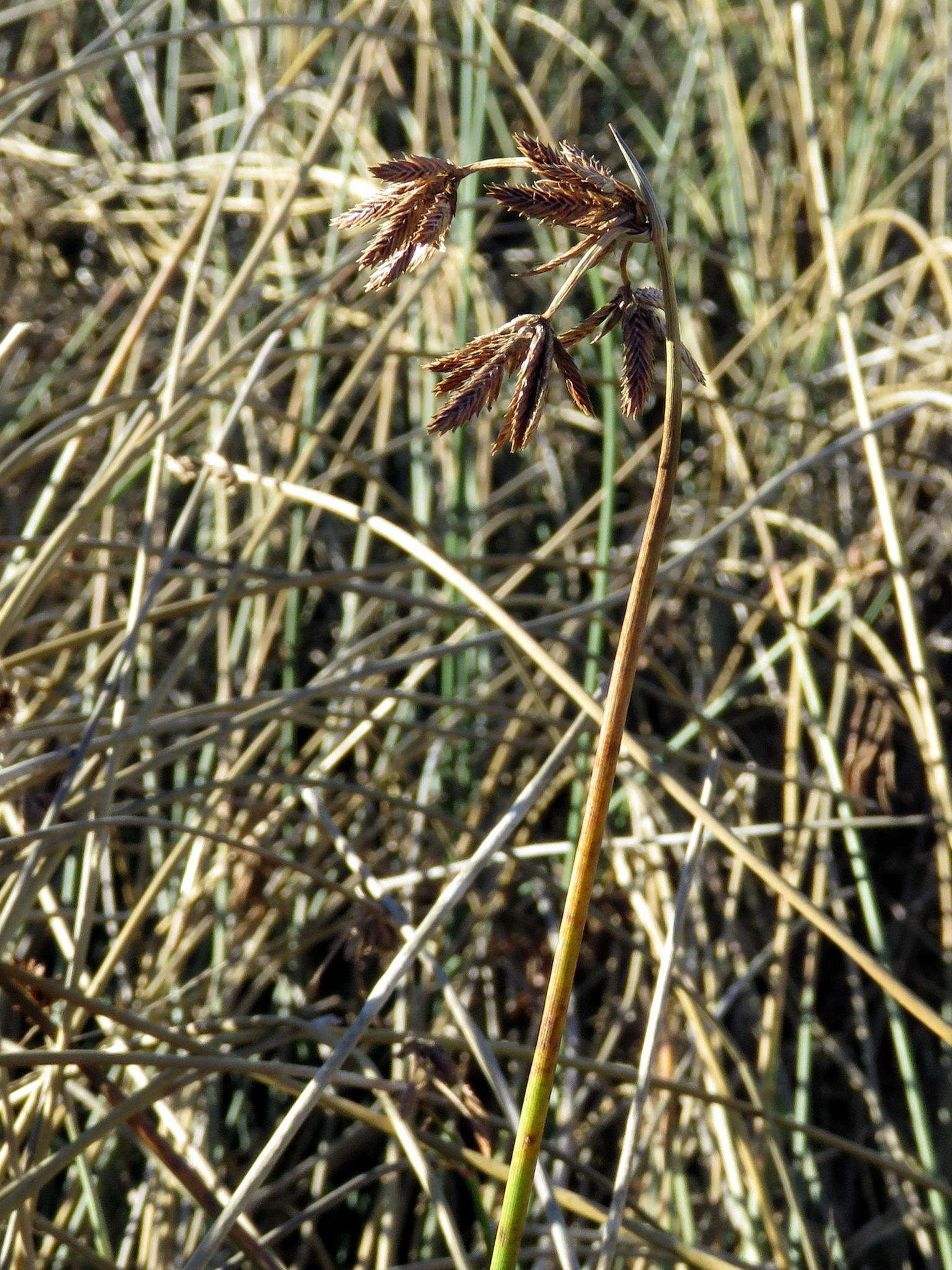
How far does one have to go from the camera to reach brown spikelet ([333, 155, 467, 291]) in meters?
0.36

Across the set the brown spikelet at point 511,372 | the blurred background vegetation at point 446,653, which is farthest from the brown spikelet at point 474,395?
the blurred background vegetation at point 446,653

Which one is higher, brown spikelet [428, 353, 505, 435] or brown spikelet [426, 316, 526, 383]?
brown spikelet [426, 316, 526, 383]

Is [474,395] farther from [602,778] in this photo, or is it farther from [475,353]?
[602,778]

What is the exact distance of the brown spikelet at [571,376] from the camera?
36 cm

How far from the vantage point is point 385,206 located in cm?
37

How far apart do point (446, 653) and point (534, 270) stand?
1.66ft

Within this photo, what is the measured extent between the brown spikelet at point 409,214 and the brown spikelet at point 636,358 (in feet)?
0.21

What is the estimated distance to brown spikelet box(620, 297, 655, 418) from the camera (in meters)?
0.36

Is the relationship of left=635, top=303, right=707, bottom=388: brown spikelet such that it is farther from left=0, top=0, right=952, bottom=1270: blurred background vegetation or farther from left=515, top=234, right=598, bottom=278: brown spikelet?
left=0, top=0, right=952, bottom=1270: blurred background vegetation

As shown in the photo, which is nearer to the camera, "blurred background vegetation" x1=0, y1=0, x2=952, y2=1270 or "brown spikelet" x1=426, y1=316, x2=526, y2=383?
"brown spikelet" x1=426, y1=316, x2=526, y2=383

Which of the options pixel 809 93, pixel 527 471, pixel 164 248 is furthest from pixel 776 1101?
pixel 164 248

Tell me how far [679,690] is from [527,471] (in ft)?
1.19

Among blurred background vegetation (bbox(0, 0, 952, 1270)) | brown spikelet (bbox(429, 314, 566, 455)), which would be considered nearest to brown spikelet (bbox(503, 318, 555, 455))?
brown spikelet (bbox(429, 314, 566, 455))

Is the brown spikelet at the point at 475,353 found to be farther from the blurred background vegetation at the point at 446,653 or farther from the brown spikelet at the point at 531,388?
the blurred background vegetation at the point at 446,653
